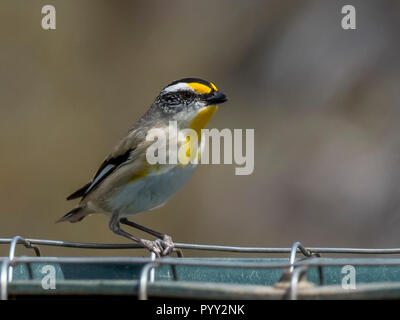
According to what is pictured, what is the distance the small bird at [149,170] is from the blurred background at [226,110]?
3.52 m

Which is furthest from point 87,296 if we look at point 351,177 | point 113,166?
point 351,177

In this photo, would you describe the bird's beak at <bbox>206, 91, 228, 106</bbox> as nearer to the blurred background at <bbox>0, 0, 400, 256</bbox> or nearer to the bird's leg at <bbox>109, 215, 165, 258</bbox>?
the bird's leg at <bbox>109, 215, 165, 258</bbox>

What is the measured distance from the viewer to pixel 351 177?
34.1ft

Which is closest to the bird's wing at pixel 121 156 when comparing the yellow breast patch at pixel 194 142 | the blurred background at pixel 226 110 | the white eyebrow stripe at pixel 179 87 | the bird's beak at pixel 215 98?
the yellow breast patch at pixel 194 142

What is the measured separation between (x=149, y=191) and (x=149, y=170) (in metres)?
0.16

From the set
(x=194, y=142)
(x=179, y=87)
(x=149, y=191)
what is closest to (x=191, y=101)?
(x=179, y=87)

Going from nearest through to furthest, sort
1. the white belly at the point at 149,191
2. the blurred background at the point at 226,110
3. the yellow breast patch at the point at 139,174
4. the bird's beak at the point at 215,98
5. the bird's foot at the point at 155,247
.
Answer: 1. the bird's foot at the point at 155,247
2. the white belly at the point at 149,191
3. the yellow breast patch at the point at 139,174
4. the bird's beak at the point at 215,98
5. the blurred background at the point at 226,110

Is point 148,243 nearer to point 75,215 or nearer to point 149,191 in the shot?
point 149,191

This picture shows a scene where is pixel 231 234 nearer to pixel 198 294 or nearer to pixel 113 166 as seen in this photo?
pixel 113 166

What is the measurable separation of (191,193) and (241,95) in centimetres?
169

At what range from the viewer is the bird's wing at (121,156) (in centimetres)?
586

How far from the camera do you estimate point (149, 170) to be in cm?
562

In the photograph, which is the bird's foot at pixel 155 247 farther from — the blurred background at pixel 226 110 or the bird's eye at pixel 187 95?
the blurred background at pixel 226 110
